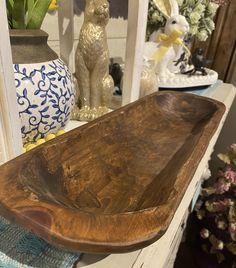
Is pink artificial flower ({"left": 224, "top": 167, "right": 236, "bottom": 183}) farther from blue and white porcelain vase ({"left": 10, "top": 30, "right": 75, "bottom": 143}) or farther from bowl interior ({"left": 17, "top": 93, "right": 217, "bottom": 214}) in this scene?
blue and white porcelain vase ({"left": 10, "top": 30, "right": 75, "bottom": 143})

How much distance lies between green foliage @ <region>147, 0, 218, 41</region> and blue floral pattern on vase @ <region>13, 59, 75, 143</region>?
1.75 feet

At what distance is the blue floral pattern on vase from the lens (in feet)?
1.27

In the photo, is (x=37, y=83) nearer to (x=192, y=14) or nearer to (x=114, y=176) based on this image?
(x=114, y=176)

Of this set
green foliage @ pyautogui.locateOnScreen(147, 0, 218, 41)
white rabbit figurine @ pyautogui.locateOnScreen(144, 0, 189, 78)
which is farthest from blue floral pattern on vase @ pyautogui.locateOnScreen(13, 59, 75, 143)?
green foliage @ pyautogui.locateOnScreen(147, 0, 218, 41)

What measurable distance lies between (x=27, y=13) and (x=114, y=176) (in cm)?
32

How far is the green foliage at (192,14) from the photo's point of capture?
2.76ft

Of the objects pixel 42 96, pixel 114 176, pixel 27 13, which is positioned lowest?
pixel 114 176

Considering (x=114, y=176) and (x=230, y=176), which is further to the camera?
(x=230, y=176)

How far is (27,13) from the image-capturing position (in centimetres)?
43

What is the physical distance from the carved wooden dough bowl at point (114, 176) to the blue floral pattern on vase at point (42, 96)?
0.07m

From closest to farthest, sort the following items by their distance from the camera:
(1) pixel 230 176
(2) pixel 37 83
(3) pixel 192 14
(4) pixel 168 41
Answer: (2) pixel 37 83 → (4) pixel 168 41 → (3) pixel 192 14 → (1) pixel 230 176

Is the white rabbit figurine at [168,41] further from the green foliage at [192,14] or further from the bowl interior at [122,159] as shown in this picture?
the bowl interior at [122,159]

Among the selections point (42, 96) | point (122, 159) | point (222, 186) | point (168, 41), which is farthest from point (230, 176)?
point (42, 96)

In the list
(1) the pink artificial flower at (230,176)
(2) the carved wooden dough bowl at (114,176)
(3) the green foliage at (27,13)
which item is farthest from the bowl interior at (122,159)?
(1) the pink artificial flower at (230,176)
